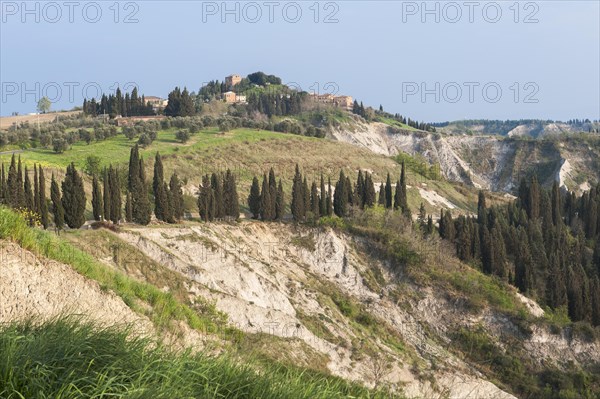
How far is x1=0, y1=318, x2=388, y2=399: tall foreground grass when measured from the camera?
4188 millimetres

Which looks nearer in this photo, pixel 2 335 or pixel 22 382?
pixel 22 382

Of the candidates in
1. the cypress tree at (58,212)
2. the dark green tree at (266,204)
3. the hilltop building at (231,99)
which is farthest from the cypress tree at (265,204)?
the hilltop building at (231,99)

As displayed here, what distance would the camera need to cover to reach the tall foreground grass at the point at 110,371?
4188 mm

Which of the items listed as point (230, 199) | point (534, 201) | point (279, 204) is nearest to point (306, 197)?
point (279, 204)

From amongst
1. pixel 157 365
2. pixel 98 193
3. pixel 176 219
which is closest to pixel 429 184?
pixel 176 219

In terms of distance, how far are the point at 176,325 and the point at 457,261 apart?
42431 mm

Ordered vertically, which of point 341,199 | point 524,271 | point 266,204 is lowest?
point 524,271

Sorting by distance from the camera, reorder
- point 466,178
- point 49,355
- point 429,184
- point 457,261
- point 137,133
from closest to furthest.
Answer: point 49,355, point 457,261, point 137,133, point 429,184, point 466,178

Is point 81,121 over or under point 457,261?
over

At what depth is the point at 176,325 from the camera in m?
14.2

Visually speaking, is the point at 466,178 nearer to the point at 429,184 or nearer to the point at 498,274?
the point at 429,184

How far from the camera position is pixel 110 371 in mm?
4582

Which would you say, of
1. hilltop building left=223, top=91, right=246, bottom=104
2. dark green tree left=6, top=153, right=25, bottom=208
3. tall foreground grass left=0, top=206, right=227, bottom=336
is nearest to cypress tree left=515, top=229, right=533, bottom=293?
tall foreground grass left=0, top=206, right=227, bottom=336

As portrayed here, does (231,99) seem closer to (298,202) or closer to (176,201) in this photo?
(298,202)
